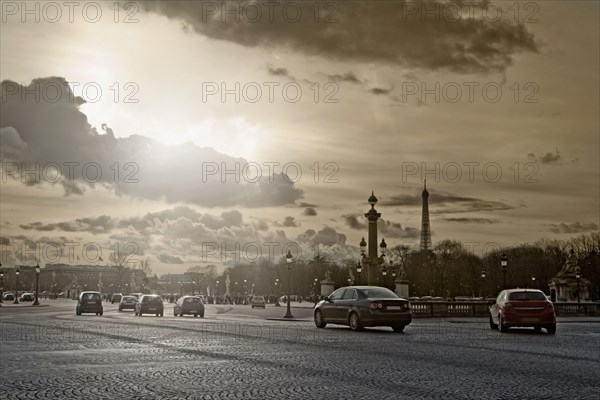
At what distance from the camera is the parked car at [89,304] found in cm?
5000

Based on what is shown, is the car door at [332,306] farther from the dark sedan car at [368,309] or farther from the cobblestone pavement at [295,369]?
the cobblestone pavement at [295,369]

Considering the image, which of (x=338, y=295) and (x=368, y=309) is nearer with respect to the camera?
(x=368, y=309)

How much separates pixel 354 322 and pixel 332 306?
1.63 metres

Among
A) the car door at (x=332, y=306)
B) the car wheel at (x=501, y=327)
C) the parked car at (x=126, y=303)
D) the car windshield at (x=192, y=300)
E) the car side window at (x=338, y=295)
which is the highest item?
the car side window at (x=338, y=295)

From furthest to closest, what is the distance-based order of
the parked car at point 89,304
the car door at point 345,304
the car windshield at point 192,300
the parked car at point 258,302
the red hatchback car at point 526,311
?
the parked car at point 258,302, the parked car at point 89,304, the car windshield at point 192,300, the car door at point 345,304, the red hatchback car at point 526,311

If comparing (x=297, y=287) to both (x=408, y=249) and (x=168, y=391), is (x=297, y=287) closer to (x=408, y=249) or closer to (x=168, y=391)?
(x=408, y=249)

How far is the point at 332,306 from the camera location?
28.5 m

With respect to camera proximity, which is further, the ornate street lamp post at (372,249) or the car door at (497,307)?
the ornate street lamp post at (372,249)

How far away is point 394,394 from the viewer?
9.95 m

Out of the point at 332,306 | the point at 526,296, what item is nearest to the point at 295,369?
the point at 332,306

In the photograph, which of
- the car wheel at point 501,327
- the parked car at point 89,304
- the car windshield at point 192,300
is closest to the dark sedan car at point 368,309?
the car wheel at point 501,327

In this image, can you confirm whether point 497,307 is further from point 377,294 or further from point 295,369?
point 295,369

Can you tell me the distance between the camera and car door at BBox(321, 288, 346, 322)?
28250 millimetres

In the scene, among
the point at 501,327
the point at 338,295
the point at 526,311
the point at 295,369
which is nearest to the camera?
the point at 295,369
